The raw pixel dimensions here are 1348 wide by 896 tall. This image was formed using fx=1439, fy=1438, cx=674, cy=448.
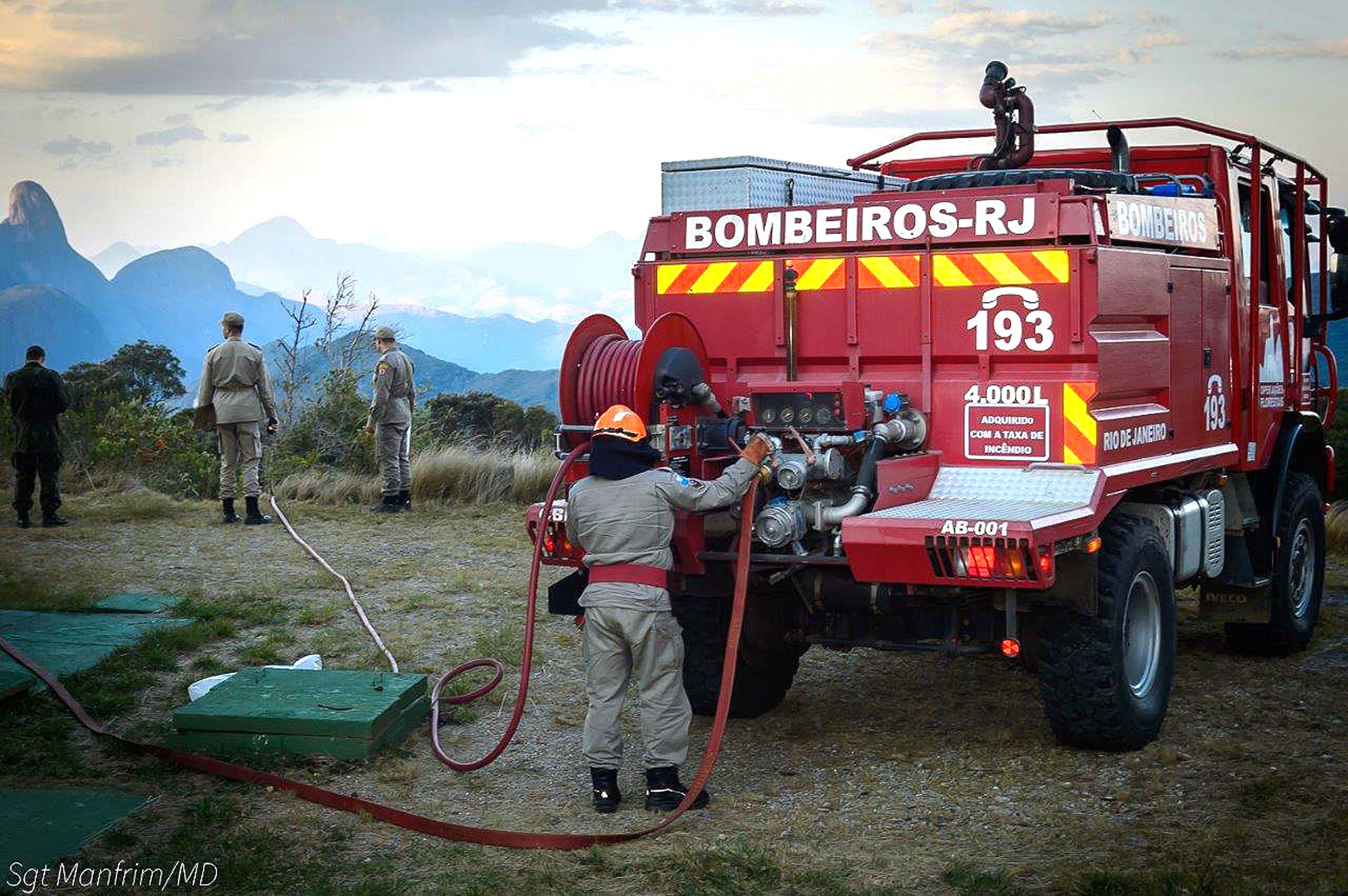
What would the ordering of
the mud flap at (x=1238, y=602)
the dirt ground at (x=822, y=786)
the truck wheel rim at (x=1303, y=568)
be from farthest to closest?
the truck wheel rim at (x=1303, y=568), the mud flap at (x=1238, y=602), the dirt ground at (x=822, y=786)

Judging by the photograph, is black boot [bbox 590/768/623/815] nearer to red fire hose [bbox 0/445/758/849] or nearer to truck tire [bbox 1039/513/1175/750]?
red fire hose [bbox 0/445/758/849]

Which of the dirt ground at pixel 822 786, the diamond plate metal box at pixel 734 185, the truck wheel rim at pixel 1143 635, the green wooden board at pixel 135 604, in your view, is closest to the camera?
the dirt ground at pixel 822 786

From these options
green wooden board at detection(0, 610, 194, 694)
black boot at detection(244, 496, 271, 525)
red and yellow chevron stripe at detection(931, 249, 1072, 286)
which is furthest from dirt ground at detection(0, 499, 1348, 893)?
black boot at detection(244, 496, 271, 525)

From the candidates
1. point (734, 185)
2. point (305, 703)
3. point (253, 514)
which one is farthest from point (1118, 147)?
point (253, 514)

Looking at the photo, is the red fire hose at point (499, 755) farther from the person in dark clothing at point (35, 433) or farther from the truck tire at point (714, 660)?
the person in dark clothing at point (35, 433)

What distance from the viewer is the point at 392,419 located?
15148 mm

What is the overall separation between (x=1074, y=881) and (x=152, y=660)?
18.5 ft

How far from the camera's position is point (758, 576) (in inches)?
266

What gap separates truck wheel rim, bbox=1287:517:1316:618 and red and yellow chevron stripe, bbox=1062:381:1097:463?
346 centimetres

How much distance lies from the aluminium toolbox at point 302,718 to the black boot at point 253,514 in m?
7.25

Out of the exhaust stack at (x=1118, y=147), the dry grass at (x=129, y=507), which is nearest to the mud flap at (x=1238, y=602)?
the exhaust stack at (x=1118, y=147)

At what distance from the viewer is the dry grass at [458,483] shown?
16.0m

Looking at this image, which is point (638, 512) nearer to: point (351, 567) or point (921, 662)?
point (921, 662)

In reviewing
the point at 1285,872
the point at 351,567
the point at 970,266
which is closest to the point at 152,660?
the point at 351,567
